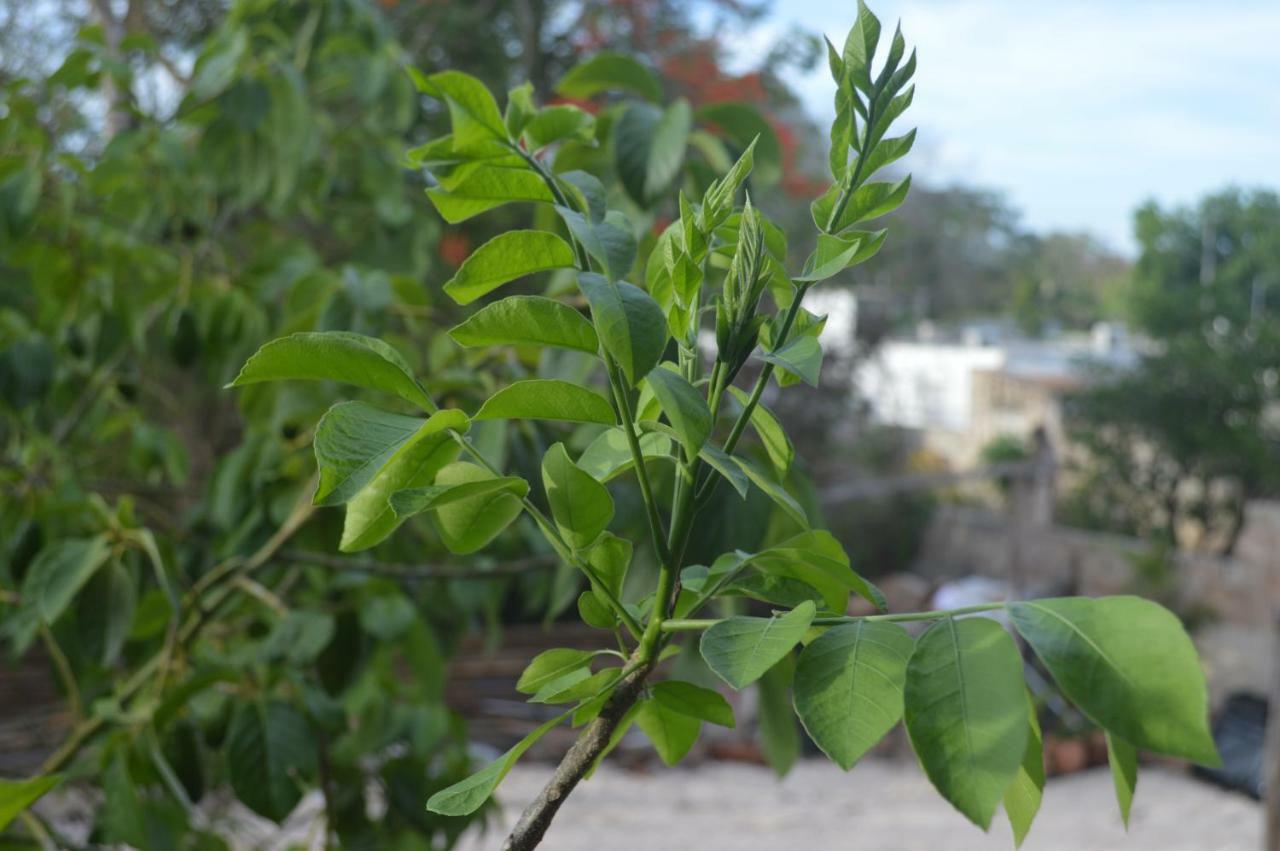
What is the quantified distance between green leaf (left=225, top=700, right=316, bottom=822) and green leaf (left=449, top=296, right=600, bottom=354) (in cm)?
46

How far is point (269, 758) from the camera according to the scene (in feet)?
Result: 2.33

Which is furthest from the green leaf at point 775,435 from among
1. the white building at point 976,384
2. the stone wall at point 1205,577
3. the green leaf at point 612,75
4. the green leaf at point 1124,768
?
the white building at point 976,384

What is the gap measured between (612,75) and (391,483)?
482 millimetres

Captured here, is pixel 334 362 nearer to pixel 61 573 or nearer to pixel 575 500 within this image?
pixel 575 500

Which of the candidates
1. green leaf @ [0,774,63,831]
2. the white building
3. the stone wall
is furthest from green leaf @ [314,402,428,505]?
the white building

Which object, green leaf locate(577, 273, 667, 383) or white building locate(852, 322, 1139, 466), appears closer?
green leaf locate(577, 273, 667, 383)

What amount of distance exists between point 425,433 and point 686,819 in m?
4.15

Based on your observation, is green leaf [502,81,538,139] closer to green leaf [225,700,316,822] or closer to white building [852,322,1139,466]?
green leaf [225,700,316,822]

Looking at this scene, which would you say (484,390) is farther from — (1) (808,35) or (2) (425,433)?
(1) (808,35)

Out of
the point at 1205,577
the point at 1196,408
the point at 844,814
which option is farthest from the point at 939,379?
the point at 844,814

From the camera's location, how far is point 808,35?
18.7 ft

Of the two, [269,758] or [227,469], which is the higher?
[227,469]

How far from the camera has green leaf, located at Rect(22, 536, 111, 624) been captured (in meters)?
0.66

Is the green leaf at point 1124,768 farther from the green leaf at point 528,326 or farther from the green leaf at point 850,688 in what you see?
the green leaf at point 528,326
